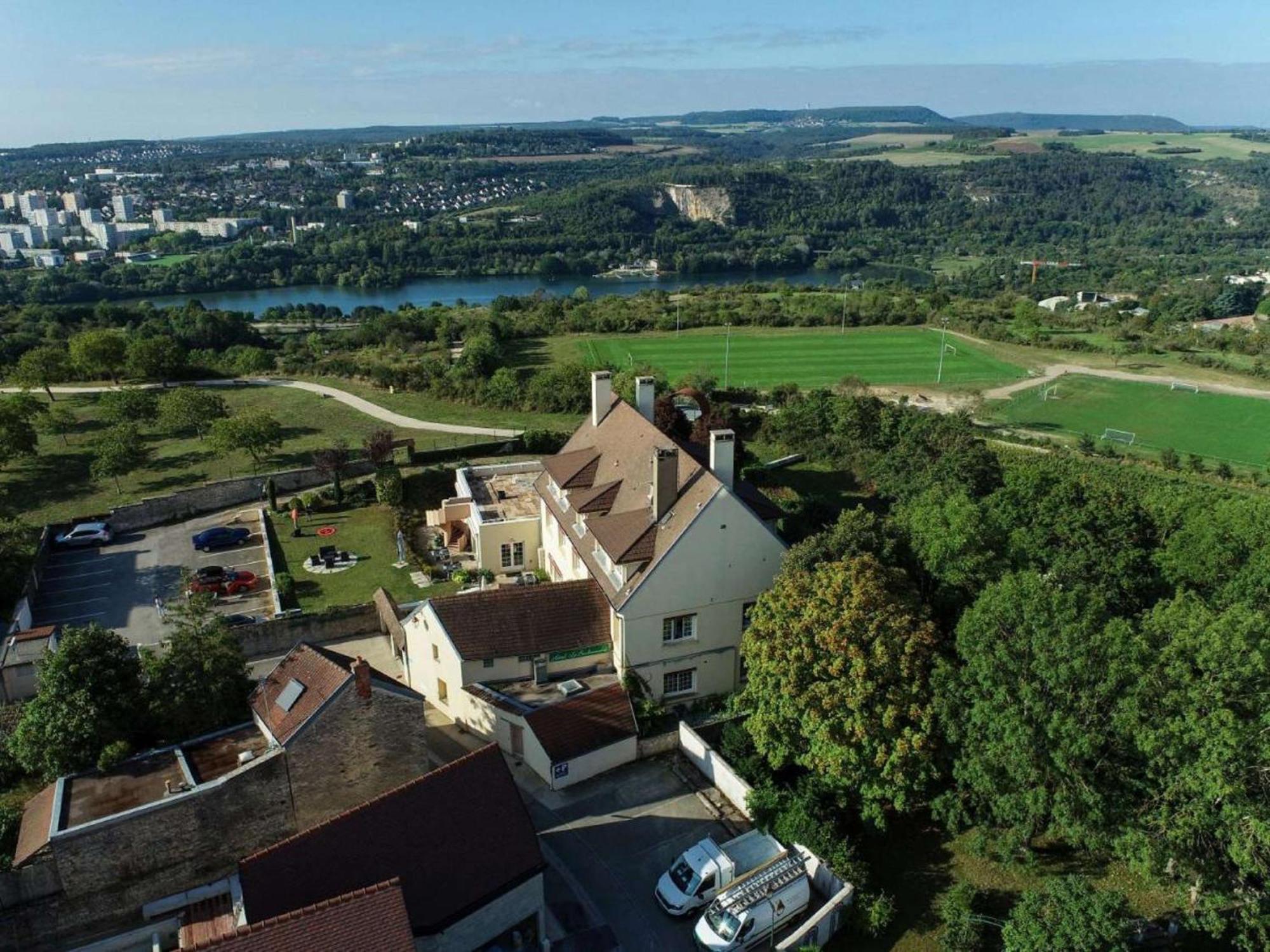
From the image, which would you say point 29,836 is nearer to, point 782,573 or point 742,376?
point 782,573

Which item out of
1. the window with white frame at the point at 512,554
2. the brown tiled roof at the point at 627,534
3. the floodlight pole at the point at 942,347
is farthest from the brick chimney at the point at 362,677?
the floodlight pole at the point at 942,347

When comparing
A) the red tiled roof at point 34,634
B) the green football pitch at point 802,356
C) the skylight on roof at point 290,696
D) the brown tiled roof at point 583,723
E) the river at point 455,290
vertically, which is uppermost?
the skylight on roof at point 290,696

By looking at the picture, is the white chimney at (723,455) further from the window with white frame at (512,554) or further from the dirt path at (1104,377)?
the dirt path at (1104,377)

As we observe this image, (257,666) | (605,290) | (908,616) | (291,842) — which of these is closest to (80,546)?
(257,666)

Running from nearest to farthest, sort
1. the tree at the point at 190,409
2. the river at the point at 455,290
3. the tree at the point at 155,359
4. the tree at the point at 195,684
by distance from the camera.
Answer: the tree at the point at 195,684, the tree at the point at 190,409, the tree at the point at 155,359, the river at the point at 455,290

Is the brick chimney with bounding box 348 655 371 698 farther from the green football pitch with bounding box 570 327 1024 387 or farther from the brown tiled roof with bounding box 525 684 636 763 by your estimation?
the green football pitch with bounding box 570 327 1024 387

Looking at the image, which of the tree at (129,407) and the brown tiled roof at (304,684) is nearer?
the brown tiled roof at (304,684)

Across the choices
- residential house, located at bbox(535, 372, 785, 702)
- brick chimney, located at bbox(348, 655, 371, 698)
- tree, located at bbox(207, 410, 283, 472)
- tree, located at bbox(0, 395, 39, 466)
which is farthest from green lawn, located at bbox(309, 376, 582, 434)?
brick chimney, located at bbox(348, 655, 371, 698)
